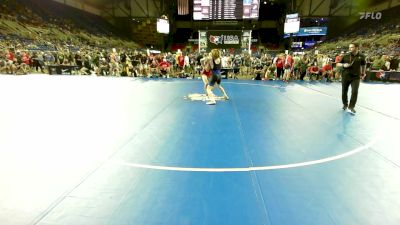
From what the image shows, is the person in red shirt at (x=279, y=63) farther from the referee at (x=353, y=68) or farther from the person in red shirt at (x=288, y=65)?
the referee at (x=353, y=68)

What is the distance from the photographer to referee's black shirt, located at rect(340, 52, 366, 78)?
721 centimetres

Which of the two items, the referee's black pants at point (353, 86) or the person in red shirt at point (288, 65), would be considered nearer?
the referee's black pants at point (353, 86)

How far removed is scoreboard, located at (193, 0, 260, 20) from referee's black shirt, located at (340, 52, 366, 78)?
20.1m

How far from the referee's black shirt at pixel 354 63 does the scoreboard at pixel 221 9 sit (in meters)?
20.1

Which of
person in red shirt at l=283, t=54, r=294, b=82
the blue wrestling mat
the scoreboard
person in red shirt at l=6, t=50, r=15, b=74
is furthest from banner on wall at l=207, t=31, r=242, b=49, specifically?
the blue wrestling mat

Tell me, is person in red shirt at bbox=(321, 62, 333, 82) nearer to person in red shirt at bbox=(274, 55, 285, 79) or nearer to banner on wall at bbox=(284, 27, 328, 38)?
person in red shirt at bbox=(274, 55, 285, 79)

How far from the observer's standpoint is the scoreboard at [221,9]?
85.4ft

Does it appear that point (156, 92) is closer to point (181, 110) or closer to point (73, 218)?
point (181, 110)

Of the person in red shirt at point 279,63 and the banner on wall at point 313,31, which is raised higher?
the banner on wall at point 313,31

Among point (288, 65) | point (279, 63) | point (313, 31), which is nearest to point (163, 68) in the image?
point (279, 63)

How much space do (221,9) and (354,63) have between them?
21102 millimetres

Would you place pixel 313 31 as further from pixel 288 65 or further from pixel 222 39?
pixel 288 65

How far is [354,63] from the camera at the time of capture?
730 centimetres

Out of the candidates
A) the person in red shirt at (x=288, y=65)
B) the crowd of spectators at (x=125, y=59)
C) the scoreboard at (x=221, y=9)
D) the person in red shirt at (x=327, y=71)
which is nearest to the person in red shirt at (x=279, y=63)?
the crowd of spectators at (x=125, y=59)
